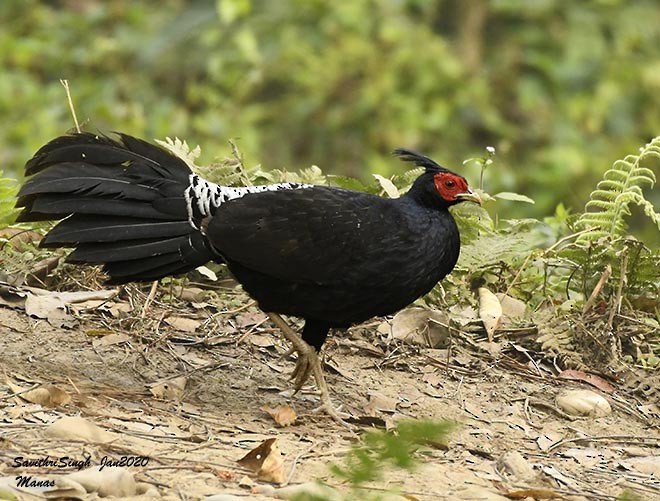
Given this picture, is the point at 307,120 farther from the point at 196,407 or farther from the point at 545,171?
the point at 196,407

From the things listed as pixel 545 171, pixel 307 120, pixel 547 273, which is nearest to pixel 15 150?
pixel 307 120

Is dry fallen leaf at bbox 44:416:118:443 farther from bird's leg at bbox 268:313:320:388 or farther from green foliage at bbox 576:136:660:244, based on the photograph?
green foliage at bbox 576:136:660:244

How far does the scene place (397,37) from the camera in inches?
406

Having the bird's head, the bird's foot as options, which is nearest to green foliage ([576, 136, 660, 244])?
the bird's head

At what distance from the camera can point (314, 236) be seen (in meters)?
4.47

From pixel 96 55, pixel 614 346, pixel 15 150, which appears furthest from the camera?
pixel 96 55

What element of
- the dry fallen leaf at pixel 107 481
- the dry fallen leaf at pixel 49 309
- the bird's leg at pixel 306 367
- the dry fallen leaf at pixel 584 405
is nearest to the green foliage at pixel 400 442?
the dry fallen leaf at pixel 107 481

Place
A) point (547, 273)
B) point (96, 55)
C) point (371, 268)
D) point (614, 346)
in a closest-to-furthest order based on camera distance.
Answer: point (371, 268) → point (614, 346) → point (547, 273) → point (96, 55)

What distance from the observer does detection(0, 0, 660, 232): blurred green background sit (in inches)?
400

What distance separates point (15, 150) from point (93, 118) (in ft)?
2.63

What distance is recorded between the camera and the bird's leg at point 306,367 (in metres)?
4.53

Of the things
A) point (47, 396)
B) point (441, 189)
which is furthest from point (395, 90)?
point (47, 396)

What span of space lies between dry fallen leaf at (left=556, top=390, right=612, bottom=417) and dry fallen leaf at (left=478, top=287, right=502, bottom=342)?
0.56 meters

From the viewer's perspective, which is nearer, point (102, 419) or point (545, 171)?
point (102, 419)
